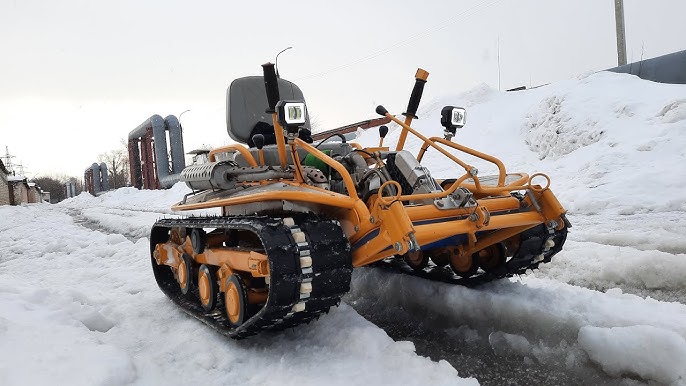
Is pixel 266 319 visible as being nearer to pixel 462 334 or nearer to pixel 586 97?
pixel 462 334

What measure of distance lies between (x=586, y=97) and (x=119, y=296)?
15581 mm

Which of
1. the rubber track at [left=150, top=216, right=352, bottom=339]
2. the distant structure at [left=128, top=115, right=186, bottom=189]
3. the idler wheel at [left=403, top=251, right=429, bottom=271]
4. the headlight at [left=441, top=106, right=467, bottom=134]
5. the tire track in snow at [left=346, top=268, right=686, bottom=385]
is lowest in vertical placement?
the tire track in snow at [left=346, top=268, right=686, bottom=385]

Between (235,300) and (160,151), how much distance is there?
27154 millimetres

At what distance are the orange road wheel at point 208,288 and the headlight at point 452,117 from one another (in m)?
2.26

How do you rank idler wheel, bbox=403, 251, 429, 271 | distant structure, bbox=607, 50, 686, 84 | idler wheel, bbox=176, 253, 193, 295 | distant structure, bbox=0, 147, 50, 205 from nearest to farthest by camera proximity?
idler wheel, bbox=176, 253, 193, 295 < idler wheel, bbox=403, 251, 429, 271 < distant structure, bbox=607, 50, 686, 84 < distant structure, bbox=0, 147, 50, 205

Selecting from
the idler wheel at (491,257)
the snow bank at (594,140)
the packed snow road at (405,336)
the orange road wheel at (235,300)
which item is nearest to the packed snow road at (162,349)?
the packed snow road at (405,336)

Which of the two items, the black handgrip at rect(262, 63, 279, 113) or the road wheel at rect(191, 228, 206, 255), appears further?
the road wheel at rect(191, 228, 206, 255)

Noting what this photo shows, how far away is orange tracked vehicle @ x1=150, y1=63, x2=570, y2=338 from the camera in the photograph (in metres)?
3.07

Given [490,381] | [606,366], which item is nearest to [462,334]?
[490,381]

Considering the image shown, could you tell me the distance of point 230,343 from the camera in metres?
3.46

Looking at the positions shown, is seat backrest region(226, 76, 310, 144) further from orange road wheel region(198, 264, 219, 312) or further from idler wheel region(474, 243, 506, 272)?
idler wheel region(474, 243, 506, 272)

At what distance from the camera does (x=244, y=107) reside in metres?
5.11

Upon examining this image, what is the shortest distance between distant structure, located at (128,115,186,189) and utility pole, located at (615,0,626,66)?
2099 centimetres

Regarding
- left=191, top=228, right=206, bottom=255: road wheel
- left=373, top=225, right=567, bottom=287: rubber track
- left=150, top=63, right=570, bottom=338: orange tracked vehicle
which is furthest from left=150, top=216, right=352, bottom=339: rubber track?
left=373, top=225, right=567, bottom=287: rubber track
